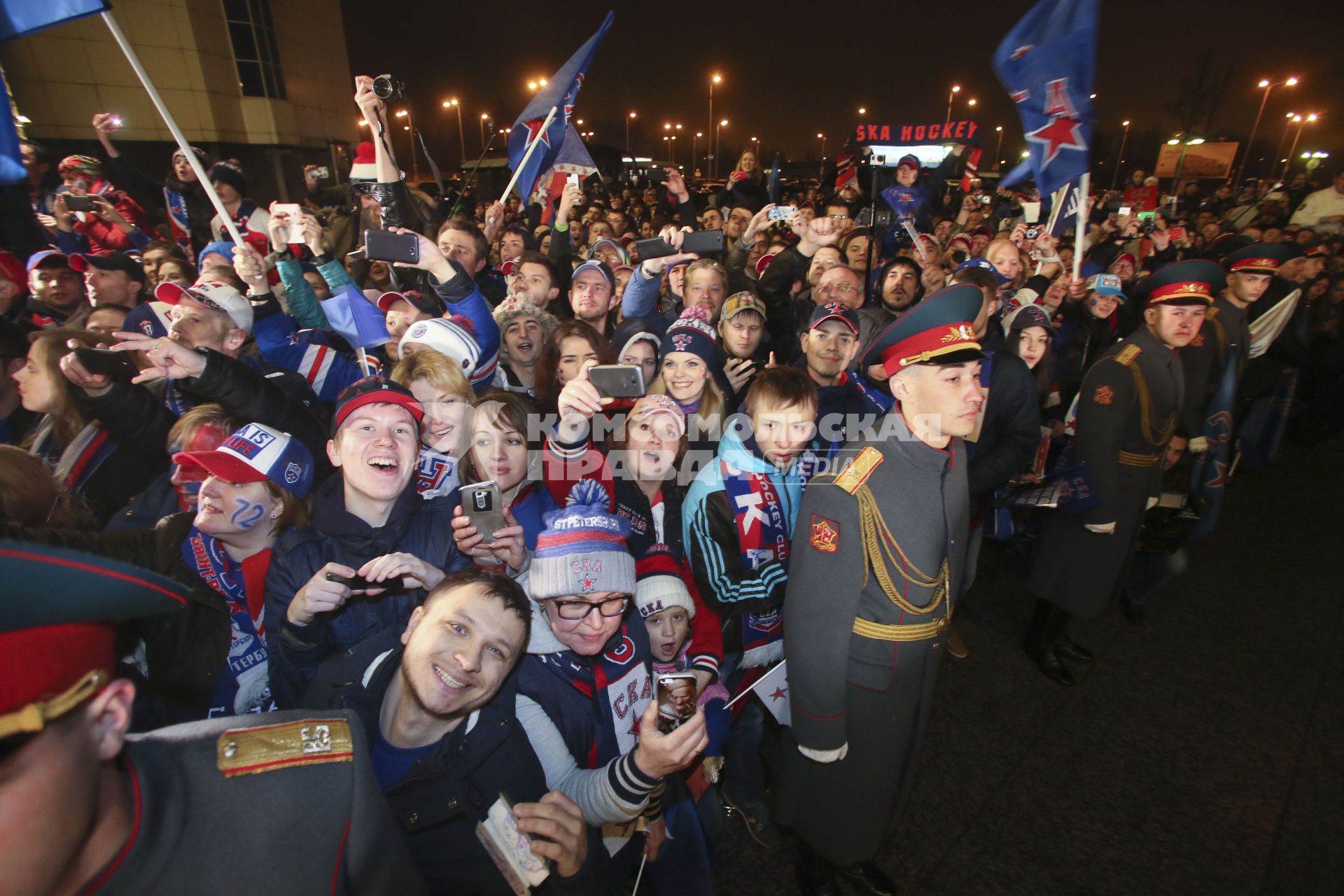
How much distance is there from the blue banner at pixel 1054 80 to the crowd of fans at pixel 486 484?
3.29 feet

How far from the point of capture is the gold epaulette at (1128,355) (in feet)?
11.4

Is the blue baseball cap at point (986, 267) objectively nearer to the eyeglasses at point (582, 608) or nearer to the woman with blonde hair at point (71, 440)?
the eyeglasses at point (582, 608)

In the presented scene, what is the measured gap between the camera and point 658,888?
7.94 ft

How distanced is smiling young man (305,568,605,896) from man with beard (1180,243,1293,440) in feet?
16.9

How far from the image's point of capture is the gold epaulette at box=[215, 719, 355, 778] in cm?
118

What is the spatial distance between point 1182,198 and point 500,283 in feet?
69.7

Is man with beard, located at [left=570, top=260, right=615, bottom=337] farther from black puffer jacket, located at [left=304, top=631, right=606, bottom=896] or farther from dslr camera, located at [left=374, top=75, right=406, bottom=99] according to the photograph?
black puffer jacket, located at [left=304, top=631, right=606, bottom=896]

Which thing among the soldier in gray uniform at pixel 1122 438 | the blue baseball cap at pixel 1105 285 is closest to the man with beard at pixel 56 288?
the soldier in gray uniform at pixel 1122 438

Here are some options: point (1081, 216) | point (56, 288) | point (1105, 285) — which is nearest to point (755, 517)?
point (1081, 216)

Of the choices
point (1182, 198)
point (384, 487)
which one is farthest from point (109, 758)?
point (1182, 198)

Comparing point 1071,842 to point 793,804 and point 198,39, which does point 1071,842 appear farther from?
point 198,39

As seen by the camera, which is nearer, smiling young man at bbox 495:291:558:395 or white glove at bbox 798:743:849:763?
white glove at bbox 798:743:849:763

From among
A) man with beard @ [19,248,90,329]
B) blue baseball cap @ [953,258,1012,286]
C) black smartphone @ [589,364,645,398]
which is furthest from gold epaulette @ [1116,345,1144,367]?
man with beard @ [19,248,90,329]

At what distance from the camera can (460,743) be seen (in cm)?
180
